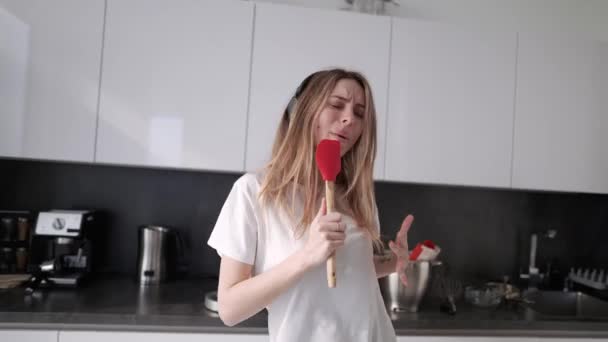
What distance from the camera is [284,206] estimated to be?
967mm

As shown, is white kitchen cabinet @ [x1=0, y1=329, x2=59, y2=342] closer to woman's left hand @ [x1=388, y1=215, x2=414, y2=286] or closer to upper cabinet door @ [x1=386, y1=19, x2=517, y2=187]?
woman's left hand @ [x1=388, y1=215, x2=414, y2=286]

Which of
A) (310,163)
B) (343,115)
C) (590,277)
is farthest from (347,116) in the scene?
(590,277)

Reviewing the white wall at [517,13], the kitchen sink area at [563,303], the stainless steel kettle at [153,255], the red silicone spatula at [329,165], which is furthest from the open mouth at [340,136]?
the kitchen sink area at [563,303]

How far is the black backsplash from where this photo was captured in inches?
80.4

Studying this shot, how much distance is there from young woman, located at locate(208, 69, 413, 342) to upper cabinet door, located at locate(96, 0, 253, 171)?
0.80m

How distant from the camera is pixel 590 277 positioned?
7.33 ft

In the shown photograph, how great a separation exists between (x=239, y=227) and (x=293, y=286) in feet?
0.57

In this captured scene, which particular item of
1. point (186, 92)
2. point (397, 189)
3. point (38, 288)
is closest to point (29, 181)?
point (38, 288)

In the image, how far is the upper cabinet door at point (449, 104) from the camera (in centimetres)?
185

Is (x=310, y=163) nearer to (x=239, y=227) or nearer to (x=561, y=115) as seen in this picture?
(x=239, y=227)

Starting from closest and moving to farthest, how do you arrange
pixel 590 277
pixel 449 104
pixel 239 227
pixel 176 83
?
pixel 239 227 < pixel 176 83 < pixel 449 104 < pixel 590 277

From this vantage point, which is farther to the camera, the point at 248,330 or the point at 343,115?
the point at 248,330

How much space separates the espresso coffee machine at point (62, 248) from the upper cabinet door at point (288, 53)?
0.76m

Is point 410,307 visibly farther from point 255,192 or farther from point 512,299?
point 255,192
